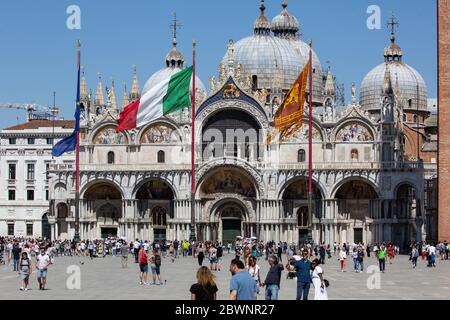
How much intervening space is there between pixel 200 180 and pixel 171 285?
1929 inches

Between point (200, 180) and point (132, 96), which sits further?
point (132, 96)

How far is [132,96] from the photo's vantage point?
348 feet

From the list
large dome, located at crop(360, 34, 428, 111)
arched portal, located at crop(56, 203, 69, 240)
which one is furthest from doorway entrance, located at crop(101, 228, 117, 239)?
large dome, located at crop(360, 34, 428, 111)

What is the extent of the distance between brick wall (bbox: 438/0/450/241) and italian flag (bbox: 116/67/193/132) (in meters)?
16.4

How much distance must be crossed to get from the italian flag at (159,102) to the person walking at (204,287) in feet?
162

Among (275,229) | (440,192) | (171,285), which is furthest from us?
(275,229)

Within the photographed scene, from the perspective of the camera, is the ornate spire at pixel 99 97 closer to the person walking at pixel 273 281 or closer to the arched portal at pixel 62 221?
the arched portal at pixel 62 221

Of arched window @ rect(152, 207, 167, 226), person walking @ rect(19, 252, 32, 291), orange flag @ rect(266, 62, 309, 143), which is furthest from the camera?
arched window @ rect(152, 207, 167, 226)

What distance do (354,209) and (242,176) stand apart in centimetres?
975

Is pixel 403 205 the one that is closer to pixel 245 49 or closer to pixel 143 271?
pixel 245 49

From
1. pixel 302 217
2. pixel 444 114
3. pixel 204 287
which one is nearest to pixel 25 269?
pixel 204 287

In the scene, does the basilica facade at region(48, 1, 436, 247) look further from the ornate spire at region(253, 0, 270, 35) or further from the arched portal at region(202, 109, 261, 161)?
the ornate spire at region(253, 0, 270, 35)

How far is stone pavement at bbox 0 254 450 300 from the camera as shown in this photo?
128 feet
